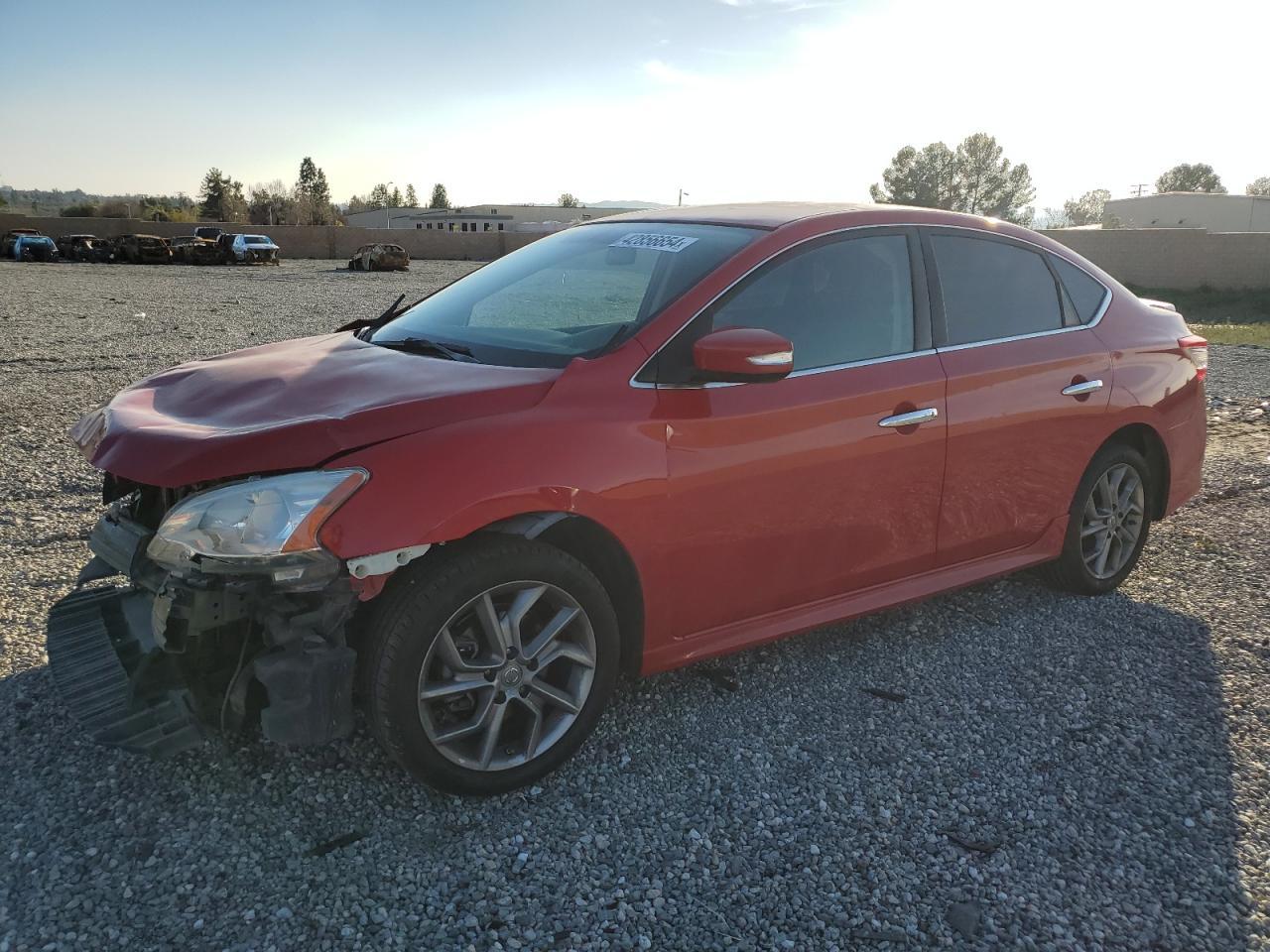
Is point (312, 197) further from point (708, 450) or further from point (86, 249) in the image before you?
point (708, 450)

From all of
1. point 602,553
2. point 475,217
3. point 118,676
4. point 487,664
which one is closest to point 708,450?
point 602,553

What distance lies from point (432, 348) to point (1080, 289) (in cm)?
301

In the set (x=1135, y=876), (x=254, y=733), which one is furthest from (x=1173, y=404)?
(x=254, y=733)

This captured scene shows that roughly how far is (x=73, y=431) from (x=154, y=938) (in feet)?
5.91

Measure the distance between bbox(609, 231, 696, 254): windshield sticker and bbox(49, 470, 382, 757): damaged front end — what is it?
1.61 meters

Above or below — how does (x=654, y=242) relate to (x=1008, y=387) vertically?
above

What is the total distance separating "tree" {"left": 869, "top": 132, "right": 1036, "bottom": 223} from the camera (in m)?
104

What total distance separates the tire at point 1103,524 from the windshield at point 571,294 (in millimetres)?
2155

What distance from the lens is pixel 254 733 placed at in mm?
3182

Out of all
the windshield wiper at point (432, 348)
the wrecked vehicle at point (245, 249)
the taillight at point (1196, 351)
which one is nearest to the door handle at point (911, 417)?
the windshield wiper at point (432, 348)

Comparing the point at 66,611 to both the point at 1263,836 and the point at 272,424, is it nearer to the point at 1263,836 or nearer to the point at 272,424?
the point at 272,424

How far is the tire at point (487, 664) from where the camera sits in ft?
8.84

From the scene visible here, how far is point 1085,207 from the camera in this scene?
428 ft

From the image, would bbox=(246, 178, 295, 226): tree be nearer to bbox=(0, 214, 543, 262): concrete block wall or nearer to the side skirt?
bbox=(0, 214, 543, 262): concrete block wall
